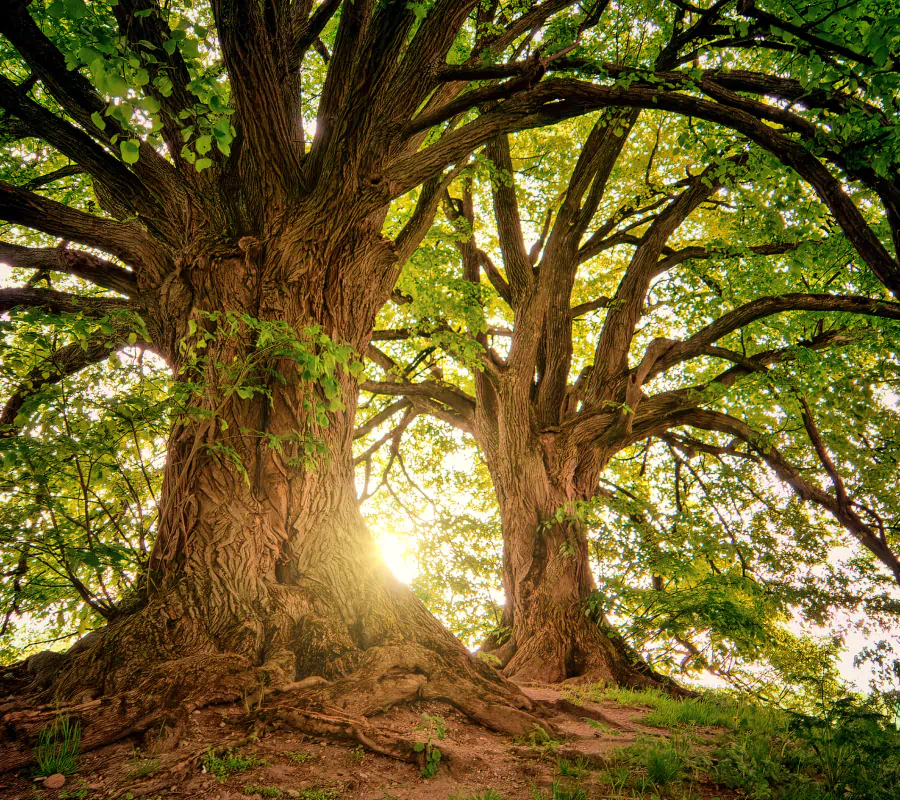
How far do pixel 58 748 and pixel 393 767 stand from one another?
1.58 m

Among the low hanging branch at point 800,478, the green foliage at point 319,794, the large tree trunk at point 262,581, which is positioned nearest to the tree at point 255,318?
the large tree trunk at point 262,581

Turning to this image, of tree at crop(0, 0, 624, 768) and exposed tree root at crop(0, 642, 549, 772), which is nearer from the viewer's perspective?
exposed tree root at crop(0, 642, 549, 772)

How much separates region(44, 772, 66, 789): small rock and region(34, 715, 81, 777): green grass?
0.06m

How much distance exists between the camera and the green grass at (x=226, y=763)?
250 cm

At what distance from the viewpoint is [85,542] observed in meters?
3.19

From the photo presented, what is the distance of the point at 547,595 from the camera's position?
7008 millimetres

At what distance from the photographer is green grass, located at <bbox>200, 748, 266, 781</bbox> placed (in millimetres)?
2499

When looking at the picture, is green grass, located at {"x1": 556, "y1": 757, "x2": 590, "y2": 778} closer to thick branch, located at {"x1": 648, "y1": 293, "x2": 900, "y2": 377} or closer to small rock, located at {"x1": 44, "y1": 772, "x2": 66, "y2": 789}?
small rock, located at {"x1": 44, "y1": 772, "x2": 66, "y2": 789}

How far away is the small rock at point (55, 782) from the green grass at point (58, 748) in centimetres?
6

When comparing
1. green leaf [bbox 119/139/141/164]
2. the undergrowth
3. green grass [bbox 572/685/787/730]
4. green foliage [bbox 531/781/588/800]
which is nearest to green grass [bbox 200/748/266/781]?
green foliage [bbox 531/781/588/800]

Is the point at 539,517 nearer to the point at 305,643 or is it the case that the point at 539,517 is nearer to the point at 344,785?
the point at 305,643

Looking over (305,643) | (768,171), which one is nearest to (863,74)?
(768,171)

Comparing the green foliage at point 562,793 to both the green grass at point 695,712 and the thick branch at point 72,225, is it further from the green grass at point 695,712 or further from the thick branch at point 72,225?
the thick branch at point 72,225

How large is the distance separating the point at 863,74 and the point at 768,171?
1.67 meters
